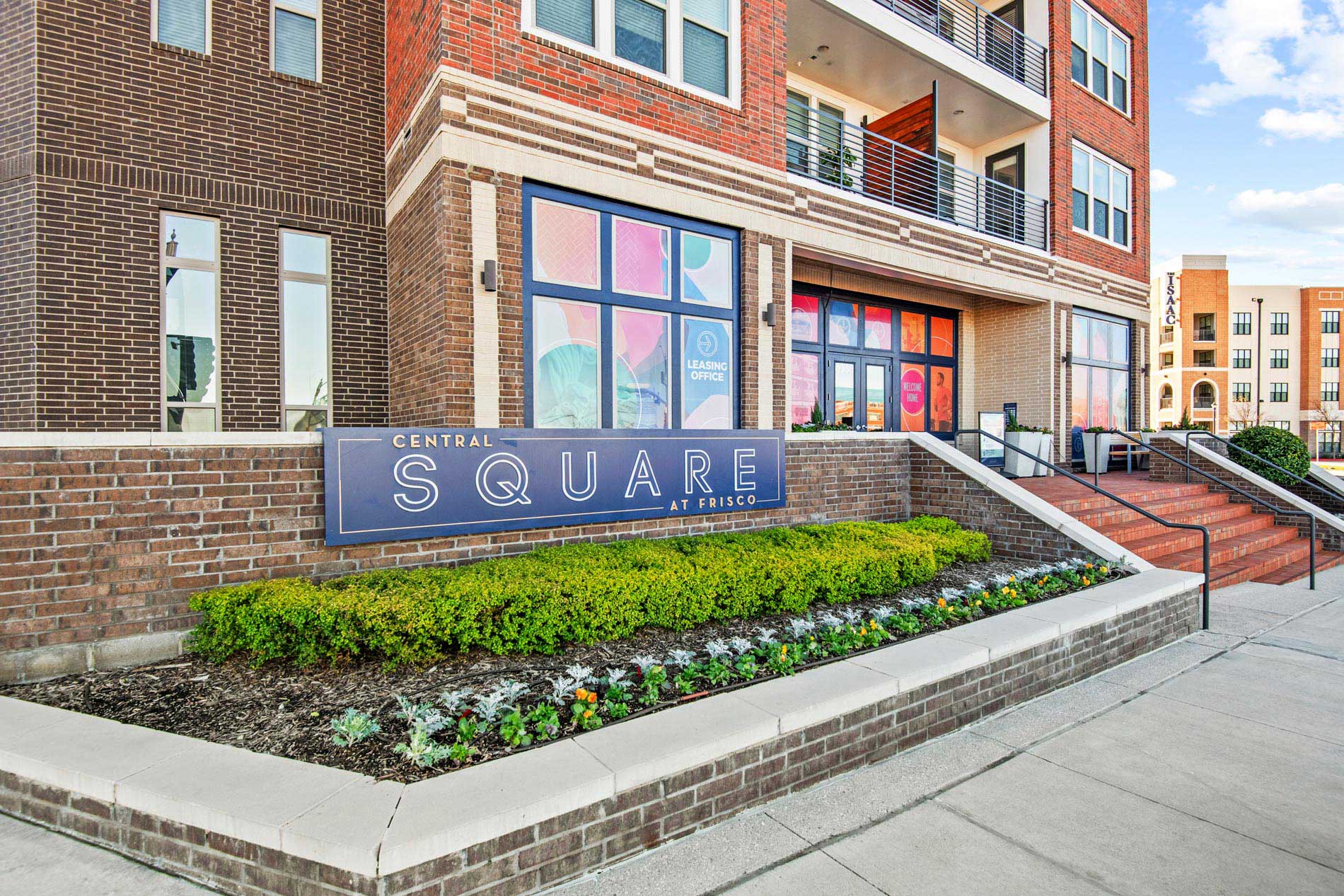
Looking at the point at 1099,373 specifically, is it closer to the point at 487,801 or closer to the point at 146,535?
the point at 487,801

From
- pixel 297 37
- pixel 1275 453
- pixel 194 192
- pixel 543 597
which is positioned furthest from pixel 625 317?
pixel 1275 453

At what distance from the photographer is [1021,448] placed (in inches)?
464

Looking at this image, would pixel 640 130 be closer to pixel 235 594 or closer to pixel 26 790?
pixel 235 594

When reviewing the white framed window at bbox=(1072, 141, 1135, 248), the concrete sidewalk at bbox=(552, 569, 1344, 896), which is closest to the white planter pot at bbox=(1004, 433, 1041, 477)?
the white framed window at bbox=(1072, 141, 1135, 248)

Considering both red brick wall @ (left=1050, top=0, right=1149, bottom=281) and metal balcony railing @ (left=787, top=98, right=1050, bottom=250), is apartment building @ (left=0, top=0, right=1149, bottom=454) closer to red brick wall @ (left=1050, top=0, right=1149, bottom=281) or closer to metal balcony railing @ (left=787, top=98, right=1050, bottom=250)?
metal balcony railing @ (left=787, top=98, right=1050, bottom=250)

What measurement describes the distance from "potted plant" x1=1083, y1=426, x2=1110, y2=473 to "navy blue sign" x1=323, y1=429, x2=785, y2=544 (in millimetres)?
9234

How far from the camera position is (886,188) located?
11680mm

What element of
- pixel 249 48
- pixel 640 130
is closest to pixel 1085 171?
pixel 640 130

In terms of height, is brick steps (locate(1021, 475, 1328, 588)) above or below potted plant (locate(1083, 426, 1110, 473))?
below

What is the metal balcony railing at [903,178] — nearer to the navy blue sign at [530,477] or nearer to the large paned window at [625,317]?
the large paned window at [625,317]

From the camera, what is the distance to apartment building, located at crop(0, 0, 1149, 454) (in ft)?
21.5

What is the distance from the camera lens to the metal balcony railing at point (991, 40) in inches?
508

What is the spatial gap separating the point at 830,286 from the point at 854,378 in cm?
191

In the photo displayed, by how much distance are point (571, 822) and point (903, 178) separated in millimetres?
12407
